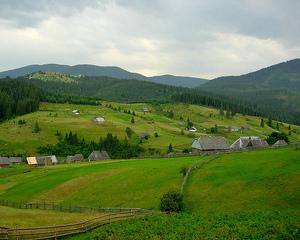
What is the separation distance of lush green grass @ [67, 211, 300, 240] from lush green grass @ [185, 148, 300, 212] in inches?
301

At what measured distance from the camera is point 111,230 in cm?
3769

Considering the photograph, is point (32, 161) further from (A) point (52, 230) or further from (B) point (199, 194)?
(A) point (52, 230)

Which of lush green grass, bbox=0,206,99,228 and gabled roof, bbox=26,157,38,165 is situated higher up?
lush green grass, bbox=0,206,99,228

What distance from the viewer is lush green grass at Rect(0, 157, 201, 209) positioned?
6228 cm

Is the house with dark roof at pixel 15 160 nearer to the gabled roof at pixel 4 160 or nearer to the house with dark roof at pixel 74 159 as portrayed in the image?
the gabled roof at pixel 4 160

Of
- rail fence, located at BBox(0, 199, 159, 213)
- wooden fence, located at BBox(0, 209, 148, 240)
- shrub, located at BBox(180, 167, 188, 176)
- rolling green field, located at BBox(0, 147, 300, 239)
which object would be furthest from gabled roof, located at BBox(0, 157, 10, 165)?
wooden fence, located at BBox(0, 209, 148, 240)

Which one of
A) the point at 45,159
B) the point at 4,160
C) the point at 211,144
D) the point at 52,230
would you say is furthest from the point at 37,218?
the point at 4,160

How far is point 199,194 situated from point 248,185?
20.5ft

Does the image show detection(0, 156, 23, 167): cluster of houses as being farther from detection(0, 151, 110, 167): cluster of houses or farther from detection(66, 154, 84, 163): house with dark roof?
detection(66, 154, 84, 163): house with dark roof

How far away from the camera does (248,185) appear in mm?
56812

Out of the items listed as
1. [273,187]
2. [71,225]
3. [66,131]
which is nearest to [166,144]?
[66,131]

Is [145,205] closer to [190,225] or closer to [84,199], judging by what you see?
[84,199]

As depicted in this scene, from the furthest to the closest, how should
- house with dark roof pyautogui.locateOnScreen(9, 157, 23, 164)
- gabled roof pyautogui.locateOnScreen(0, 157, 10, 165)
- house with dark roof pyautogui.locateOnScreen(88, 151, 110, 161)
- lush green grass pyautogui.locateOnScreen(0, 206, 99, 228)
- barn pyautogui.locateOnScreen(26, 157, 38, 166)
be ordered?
house with dark roof pyautogui.locateOnScreen(9, 157, 23, 164), house with dark roof pyautogui.locateOnScreen(88, 151, 110, 161), gabled roof pyautogui.locateOnScreen(0, 157, 10, 165), barn pyautogui.locateOnScreen(26, 157, 38, 166), lush green grass pyautogui.locateOnScreen(0, 206, 99, 228)

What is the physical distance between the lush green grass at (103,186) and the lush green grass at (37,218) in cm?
783
